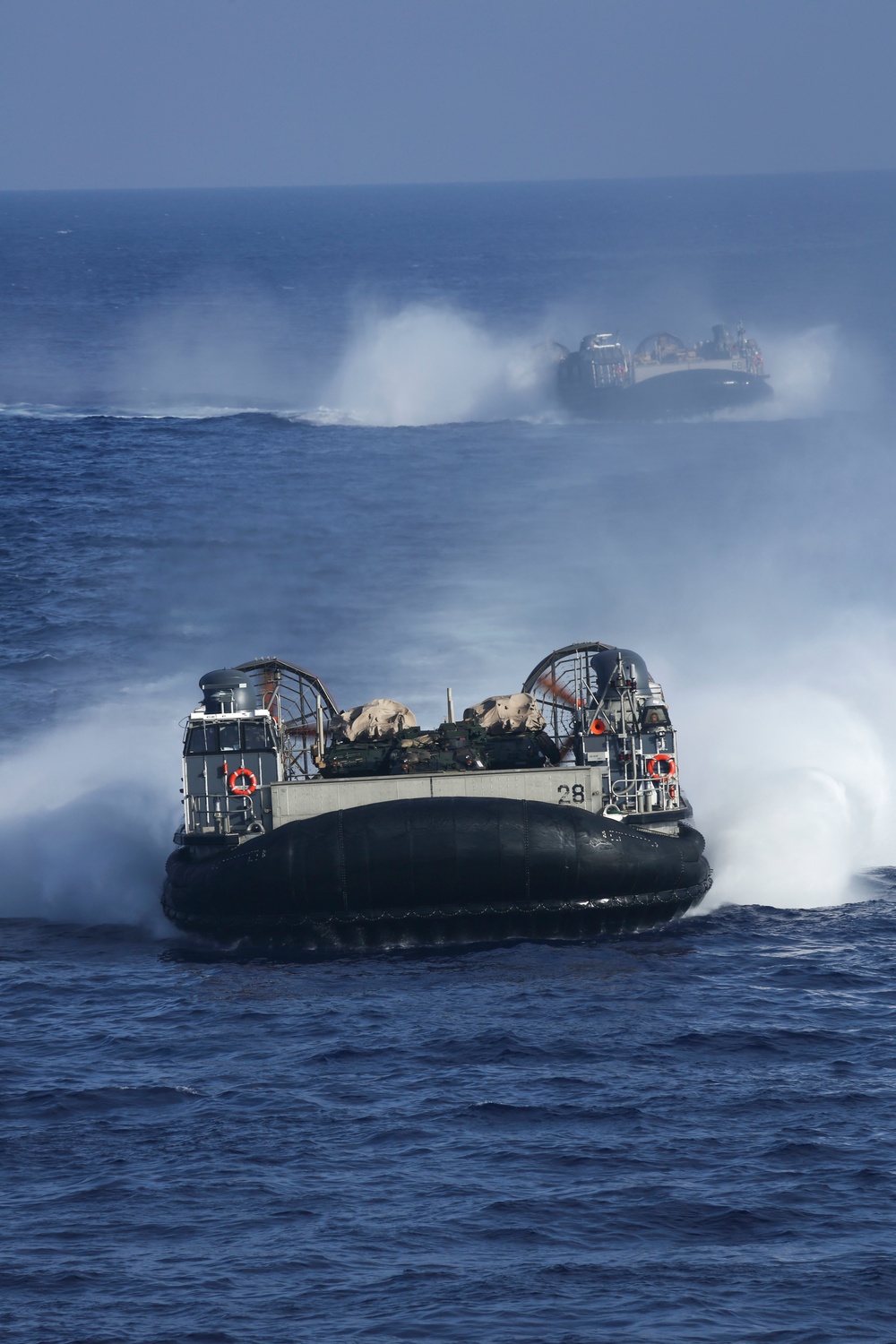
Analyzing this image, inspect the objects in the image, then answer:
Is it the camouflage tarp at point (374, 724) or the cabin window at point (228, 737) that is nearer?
the cabin window at point (228, 737)

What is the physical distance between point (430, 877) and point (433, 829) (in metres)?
0.91

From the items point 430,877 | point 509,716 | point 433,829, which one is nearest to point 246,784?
point 433,829

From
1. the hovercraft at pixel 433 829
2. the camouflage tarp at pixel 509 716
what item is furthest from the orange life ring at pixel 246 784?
the camouflage tarp at pixel 509 716

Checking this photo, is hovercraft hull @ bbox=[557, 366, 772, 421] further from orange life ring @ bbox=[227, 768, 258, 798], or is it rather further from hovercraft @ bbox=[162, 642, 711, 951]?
orange life ring @ bbox=[227, 768, 258, 798]

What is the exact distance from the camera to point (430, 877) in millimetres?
35000

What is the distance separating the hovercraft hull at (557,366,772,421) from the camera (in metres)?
105

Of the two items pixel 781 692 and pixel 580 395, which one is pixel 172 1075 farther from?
pixel 580 395

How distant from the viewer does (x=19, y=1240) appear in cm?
2381

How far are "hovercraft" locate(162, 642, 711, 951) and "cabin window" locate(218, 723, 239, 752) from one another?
0.03 metres

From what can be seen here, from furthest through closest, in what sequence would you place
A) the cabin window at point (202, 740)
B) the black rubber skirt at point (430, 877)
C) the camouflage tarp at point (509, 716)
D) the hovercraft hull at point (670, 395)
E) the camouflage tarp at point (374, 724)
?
the hovercraft hull at point (670, 395) < the camouflage tarp at point (509, 716) < the camouflage tarp at point (374, 724) < the cabin window at point (202, 740) < the black rubber skirt at point (430, 877)

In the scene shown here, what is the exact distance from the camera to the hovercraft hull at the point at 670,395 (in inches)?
4134

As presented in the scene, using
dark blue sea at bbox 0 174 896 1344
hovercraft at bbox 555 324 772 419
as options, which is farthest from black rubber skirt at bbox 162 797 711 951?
hovercraft at bbox 555 324 772 419

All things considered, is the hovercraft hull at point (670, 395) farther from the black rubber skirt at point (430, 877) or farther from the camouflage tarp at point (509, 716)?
the black rubber skirt at point (430, 877)

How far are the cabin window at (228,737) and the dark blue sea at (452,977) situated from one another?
3.97m
